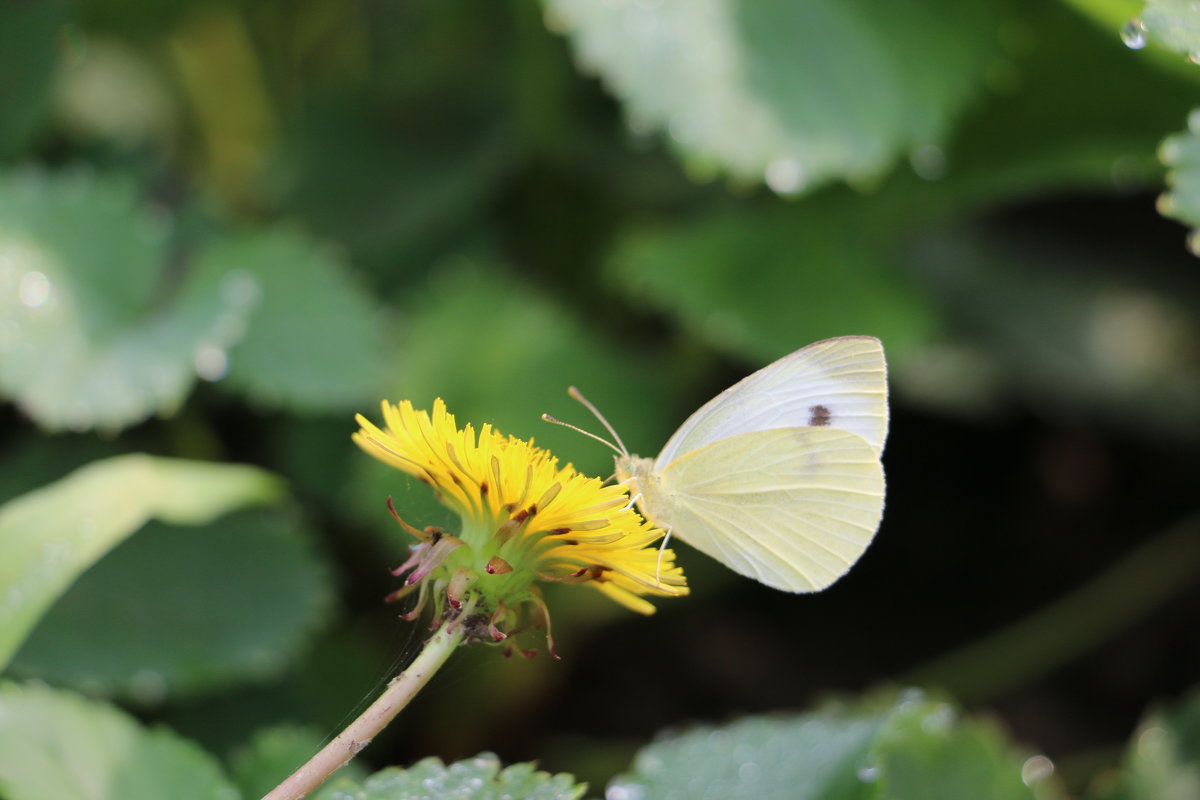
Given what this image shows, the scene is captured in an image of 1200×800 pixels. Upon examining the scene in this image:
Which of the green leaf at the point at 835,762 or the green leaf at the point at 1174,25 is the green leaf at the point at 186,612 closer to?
the green leaf at the point at 835,762

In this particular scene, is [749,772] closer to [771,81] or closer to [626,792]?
[626,792]

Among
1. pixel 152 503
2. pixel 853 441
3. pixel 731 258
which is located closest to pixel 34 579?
pixel 152 503

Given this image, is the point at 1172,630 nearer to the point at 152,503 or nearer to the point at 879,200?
the point at 879,200

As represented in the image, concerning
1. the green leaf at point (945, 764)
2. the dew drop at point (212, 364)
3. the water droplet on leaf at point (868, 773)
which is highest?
the green leaf at point (945, 764)

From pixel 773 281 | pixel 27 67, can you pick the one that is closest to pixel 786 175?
pixel 773 281

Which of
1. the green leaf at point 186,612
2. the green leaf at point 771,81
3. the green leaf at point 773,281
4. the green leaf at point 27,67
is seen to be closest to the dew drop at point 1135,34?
the green leaf at point 771,81

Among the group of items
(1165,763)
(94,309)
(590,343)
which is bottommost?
(94,309)
